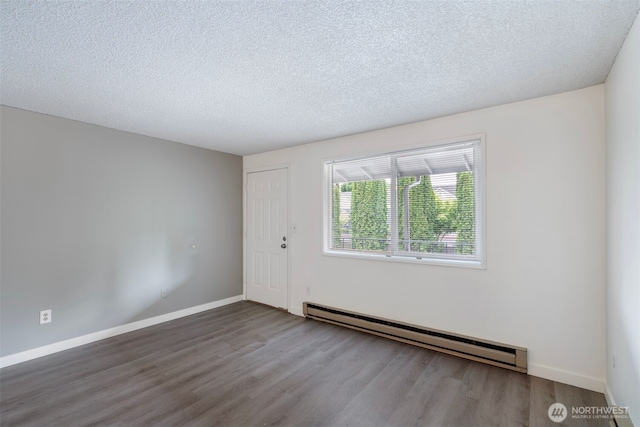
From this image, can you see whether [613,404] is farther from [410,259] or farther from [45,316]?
[45,316]

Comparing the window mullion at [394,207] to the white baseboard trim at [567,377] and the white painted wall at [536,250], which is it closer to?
the white painted wall at [536,250]

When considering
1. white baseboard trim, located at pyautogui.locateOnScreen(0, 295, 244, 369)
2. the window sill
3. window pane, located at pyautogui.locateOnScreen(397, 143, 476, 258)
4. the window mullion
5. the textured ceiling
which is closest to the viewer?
the textured ceiling

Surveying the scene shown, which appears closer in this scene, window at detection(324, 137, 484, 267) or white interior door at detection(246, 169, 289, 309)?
window at detection(324, 137, 484, 267)

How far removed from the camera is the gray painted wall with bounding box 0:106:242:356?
2.74m

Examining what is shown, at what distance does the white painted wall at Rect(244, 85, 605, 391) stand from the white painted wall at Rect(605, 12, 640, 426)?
0.15 m

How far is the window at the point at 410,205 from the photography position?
2.92 metres

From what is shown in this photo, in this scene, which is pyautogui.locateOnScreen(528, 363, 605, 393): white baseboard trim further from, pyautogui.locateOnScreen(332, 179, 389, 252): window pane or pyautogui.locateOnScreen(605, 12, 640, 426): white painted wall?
pyautogui.locateOnScreen(332, 179, 389, 252): window pane

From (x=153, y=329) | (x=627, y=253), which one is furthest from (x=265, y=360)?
(x=627, y=253)

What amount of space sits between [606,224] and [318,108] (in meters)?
2.43

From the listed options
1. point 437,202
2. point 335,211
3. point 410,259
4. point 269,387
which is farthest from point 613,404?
point 335,211

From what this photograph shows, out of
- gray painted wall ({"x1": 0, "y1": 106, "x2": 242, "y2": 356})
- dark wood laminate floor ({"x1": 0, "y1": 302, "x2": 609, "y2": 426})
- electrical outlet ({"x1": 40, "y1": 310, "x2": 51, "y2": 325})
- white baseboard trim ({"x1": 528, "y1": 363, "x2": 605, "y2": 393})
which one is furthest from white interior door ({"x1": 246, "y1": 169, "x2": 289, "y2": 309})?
white baseboard trim ({"x1": 528, "y1": 363, "x2": 605, "y2": 393})

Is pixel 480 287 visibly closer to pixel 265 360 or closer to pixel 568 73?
pixel 568 73

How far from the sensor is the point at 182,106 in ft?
8.82

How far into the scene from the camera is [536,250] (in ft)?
8.21
